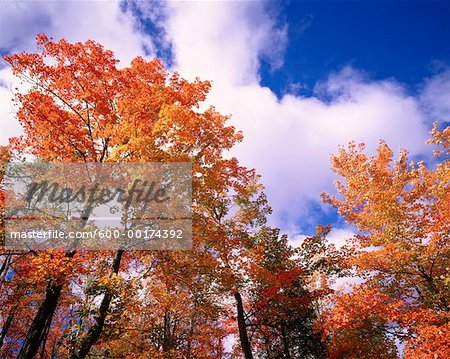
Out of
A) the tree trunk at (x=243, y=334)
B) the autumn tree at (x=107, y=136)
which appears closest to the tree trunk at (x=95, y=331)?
the autumn tree at (x=107, y=136)

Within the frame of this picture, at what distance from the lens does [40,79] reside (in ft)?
32.0

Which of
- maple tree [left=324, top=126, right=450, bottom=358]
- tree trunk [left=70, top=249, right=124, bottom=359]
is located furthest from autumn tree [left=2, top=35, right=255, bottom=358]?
maple tree [left=324, top=126, right=450, bottom=358]

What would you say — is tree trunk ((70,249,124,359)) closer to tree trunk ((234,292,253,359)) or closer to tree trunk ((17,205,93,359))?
tree trunk ((17,205,93,359))

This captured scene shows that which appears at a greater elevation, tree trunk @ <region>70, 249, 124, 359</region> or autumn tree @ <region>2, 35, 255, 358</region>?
autumn tree @ <region>2, 35, 255, 358</region>

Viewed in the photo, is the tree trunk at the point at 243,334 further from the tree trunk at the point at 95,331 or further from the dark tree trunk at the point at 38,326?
the dark tree trunk at the point at 38,326

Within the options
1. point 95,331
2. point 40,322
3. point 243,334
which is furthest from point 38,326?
point 243,334

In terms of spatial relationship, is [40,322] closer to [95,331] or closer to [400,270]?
[95,331]

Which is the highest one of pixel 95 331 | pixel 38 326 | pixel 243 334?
pixel 243 334

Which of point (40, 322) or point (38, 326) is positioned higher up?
point (40, 322)

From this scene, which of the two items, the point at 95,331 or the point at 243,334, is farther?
the point at 243,334

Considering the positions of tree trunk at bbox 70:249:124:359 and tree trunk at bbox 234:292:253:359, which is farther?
tree trunk at bbox 234:292:253:359

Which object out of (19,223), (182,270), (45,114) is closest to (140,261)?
(182,270)

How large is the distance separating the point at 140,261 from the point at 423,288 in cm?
1136

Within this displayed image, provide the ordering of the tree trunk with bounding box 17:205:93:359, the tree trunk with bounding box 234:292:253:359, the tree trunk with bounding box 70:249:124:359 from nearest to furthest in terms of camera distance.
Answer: the tree trunk with bounding box 70:249:124:359
the tree trunk with bounding box 17:205:93:359
the tree trunk with bounding box 234:292:253:359
